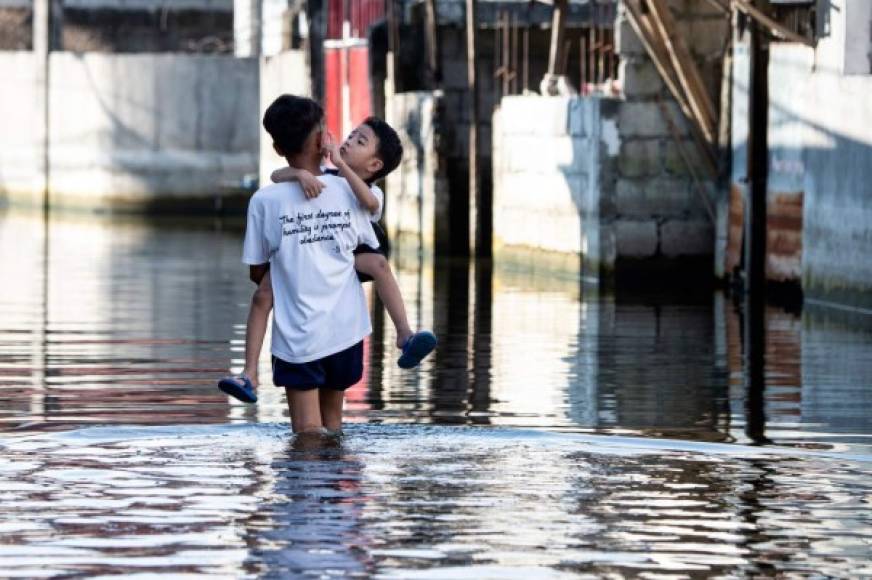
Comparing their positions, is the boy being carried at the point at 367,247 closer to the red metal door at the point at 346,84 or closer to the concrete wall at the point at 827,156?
the concrete wall at the point at 827,156

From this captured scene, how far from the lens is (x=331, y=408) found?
998 cm

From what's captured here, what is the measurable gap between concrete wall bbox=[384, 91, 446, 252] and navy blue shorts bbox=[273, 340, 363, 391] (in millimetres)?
18047

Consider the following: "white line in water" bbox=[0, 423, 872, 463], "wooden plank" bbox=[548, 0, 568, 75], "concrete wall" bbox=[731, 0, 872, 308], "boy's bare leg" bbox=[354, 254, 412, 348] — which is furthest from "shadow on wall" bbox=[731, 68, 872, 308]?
"boy's bare leg" bbox=[354, 254, 412, 348]

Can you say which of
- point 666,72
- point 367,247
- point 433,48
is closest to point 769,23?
point 666,72

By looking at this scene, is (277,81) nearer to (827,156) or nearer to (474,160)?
(474,160)

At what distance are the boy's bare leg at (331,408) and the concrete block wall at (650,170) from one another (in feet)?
43.3

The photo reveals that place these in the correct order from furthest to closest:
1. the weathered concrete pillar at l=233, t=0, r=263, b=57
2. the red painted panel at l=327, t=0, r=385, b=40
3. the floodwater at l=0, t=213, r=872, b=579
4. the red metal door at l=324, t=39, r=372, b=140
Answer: the weathered concrete pillar at l=233, t=0, r=263, b=57 < the red painted panel at l=327, t=0, r=385, b=40 < the red metal door at l=324, t=39, r=372, b=140 < the floodwater at l=0, t=213, r=872, b=579

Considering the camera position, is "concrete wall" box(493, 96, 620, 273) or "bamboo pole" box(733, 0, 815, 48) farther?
"concrete wall" box(493, 96, 620, 273)

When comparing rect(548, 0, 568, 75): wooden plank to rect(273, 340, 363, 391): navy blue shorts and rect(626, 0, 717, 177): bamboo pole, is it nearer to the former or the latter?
rect(626, 0, 717, 177): bamboo pole

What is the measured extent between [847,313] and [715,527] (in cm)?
1129

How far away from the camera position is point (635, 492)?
890 centimetres

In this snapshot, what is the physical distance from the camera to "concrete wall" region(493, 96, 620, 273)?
75.9 feet

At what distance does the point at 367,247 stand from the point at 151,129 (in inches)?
1242

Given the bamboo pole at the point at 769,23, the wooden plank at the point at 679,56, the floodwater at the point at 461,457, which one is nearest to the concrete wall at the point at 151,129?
the wooden plank at the point at 679,56
